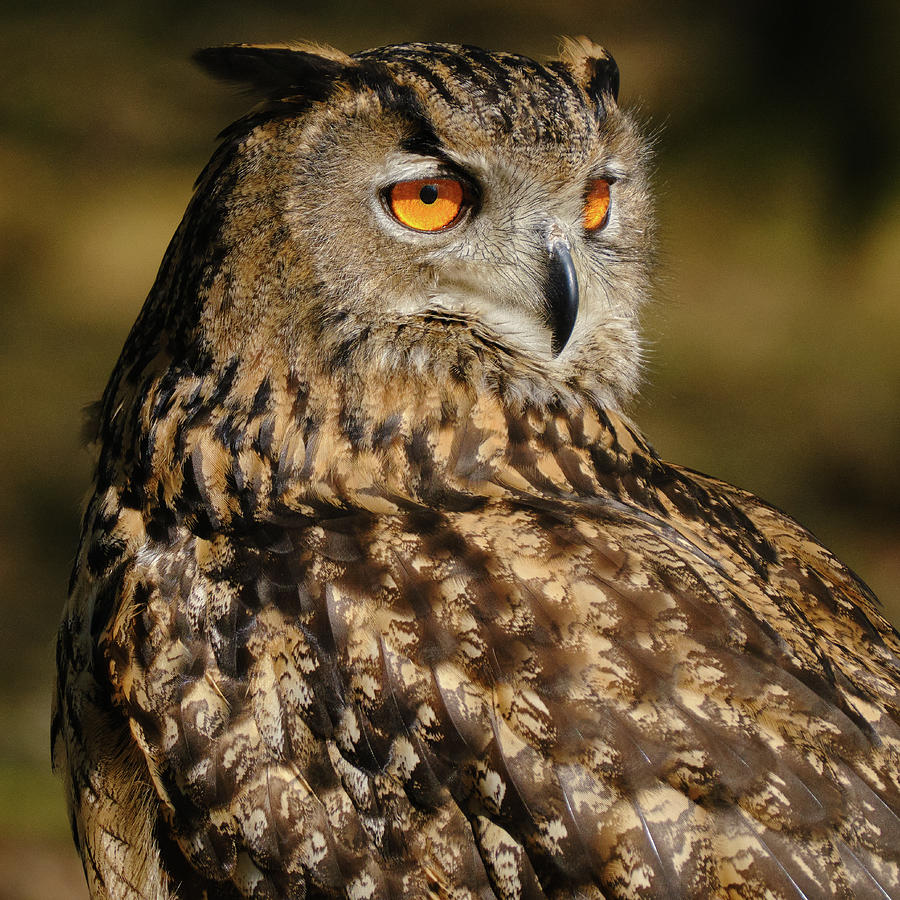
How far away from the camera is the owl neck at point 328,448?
1342 mm

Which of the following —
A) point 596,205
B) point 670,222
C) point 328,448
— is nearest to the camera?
point 328,448

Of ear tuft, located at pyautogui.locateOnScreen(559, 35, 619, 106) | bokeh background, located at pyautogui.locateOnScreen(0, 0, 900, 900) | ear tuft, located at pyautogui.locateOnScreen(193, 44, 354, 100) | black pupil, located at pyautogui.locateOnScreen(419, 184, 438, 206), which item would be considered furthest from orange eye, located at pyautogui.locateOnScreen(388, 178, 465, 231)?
bokeh background, located at pyautogui.locateOnScreen(0, 0, 900, 900)

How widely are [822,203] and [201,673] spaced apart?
3.93 m

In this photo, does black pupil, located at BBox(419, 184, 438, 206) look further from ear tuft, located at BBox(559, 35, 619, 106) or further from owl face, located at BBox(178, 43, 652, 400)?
ear tuft, located at BBox(559, 35, 619, 106)

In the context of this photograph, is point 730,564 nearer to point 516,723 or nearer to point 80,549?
point 516,723

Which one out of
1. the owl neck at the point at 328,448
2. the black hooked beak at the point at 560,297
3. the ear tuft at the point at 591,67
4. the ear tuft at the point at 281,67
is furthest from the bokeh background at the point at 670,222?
the ear tuft at the point at 281,67

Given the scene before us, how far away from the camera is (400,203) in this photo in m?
1.38

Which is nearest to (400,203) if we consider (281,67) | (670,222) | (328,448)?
(281,67)

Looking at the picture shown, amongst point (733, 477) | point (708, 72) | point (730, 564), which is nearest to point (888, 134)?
point (708, 72)

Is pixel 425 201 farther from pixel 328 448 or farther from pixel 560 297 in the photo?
pixel 328 448

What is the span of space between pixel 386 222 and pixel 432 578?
504mm

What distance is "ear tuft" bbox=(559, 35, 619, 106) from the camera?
63.6 inches

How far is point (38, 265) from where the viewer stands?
4.38 m

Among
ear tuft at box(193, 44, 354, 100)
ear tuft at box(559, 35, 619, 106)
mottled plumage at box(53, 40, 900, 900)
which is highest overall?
ear tuft at box(559, 35, 619, 106)
